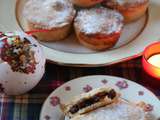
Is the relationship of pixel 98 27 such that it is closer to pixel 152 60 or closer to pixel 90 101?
pixel 152 60

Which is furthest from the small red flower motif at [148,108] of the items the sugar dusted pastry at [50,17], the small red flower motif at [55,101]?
the sugar dusted pastry at [50,17]

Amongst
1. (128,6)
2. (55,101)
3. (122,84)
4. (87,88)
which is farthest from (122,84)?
(128,6)

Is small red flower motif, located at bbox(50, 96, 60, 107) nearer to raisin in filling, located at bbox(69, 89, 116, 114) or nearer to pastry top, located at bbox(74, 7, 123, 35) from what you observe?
raisin in filling, located at bbox(69, 89, 116, 114)

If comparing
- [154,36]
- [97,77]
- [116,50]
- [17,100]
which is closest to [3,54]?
[17,100]

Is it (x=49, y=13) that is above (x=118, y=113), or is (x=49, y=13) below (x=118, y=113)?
above

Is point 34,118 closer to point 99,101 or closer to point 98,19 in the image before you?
point 99,101

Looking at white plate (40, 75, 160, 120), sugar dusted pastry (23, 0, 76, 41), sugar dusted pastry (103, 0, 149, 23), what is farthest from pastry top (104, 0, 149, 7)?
white plate (40, 75, 160, 120)
